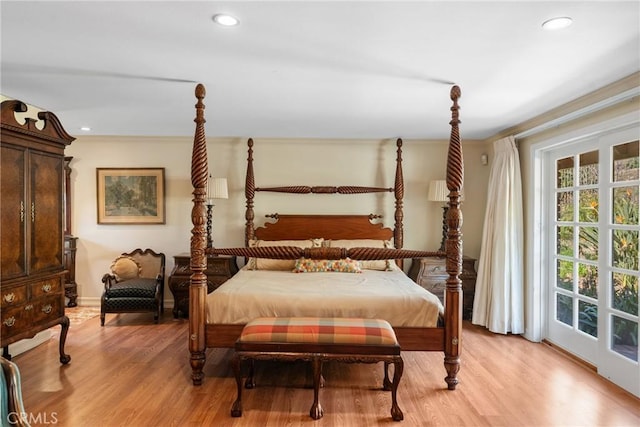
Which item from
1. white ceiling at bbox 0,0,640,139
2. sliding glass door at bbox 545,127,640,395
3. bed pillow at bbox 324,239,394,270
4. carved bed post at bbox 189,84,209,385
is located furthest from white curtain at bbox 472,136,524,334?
carved bed post at bbox 189,84,209,385

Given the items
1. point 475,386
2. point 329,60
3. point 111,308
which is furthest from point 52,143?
point 475,386

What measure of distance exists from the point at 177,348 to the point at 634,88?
429 centimetres

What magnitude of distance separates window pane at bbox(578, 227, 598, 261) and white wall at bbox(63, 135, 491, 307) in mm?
1605

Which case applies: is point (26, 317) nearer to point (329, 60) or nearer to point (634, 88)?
point (329, 60)

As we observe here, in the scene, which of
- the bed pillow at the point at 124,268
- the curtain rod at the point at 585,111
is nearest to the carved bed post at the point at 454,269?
the curtain rod at the point at 585,111

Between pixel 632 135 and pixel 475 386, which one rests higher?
pixel 632 135

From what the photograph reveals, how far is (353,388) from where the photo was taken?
2.73 metres

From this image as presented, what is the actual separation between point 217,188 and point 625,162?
13.1 ft

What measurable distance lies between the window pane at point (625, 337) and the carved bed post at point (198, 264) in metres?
3.22

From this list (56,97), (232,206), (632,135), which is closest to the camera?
(632,135)

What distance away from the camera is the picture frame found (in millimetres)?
4844

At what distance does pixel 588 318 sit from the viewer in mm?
3217

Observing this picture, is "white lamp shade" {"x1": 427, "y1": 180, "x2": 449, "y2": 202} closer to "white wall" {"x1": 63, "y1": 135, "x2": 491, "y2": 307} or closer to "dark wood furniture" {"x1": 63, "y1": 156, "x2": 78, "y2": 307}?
"white wall" {"x1": 63, "y1": 135, "x2": 491, "y2": 307}

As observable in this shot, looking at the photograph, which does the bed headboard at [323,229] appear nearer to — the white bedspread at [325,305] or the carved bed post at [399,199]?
the carved bed post at [399,199]
